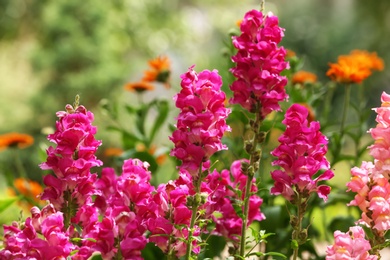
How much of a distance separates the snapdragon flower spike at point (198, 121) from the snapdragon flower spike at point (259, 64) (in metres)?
0.07

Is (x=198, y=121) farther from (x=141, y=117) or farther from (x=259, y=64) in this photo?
(x=141, y=117)

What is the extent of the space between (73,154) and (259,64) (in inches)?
13.5

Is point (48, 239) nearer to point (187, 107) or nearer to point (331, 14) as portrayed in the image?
point (187, 107)

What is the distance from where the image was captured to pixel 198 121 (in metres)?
1.18

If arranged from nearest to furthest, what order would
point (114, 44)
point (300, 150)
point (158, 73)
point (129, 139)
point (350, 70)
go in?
point (300, 150)
point (350, 70)
point (129, 139)
point (158, 73)
point (114, 44)

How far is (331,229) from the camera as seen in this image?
2160 millimetres

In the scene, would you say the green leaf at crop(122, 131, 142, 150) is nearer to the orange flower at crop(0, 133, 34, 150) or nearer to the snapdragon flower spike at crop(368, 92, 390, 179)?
the orange flower at crop(0, 133, 34, 150)

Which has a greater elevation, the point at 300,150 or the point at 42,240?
the point at 300,150

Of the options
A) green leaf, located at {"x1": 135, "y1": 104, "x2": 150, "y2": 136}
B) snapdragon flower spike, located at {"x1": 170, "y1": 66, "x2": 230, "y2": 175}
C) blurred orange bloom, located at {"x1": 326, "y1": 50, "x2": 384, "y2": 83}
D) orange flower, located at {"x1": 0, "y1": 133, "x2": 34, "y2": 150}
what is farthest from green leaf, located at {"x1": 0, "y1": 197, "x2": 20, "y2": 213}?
blurred orange bloom, located at {"x1": 326, "y1": 50, "x2": 384, "y2": 83}

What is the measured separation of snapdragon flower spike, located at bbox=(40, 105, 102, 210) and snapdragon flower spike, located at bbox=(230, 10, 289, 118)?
0.25m

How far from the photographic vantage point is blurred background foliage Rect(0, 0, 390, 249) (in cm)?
880

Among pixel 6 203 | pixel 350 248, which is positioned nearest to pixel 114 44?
pixel 6 203

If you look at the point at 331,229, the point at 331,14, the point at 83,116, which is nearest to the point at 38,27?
the point at 331,14

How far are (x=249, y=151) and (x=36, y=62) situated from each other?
26.0 feet
